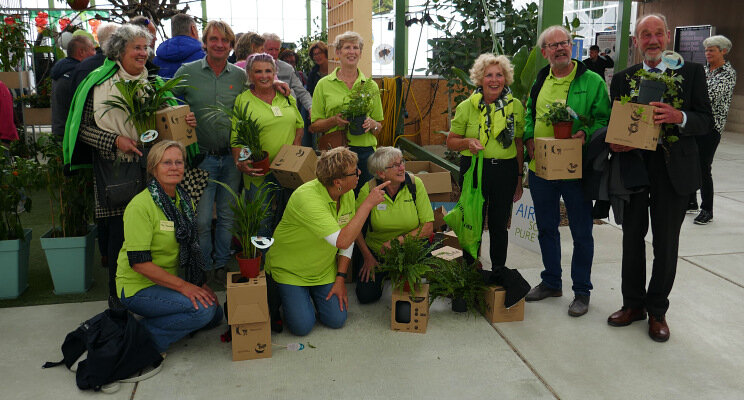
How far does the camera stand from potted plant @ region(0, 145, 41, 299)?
13.0 feet

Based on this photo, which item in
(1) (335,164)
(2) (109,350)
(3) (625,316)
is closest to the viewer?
(2) (109,350)

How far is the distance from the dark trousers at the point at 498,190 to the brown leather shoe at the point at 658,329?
101 centimetres

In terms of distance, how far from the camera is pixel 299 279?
3.52m

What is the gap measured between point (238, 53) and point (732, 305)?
4.18m

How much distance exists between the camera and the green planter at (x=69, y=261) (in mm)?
3980

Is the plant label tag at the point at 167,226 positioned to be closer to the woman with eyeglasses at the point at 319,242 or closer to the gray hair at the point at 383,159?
the woman with eyeglasses at the point at 319,242

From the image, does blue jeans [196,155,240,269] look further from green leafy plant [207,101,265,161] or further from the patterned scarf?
the patterned scarf

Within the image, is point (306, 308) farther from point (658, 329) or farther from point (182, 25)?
point (182, 25)

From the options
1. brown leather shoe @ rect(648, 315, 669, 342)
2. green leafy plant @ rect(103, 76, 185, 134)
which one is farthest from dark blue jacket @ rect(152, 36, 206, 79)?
brown leather shoe @ rect(648, 315, 669, 342)

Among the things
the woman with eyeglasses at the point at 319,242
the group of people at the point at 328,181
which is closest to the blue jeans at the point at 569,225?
the group of people at the point at 328,181

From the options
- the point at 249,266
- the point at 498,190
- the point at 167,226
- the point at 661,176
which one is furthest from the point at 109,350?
the point at 661,176

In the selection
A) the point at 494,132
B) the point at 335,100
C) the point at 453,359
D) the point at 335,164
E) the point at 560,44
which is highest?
the point at 560,44

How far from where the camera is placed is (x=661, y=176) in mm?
3236

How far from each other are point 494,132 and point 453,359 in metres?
1.44
